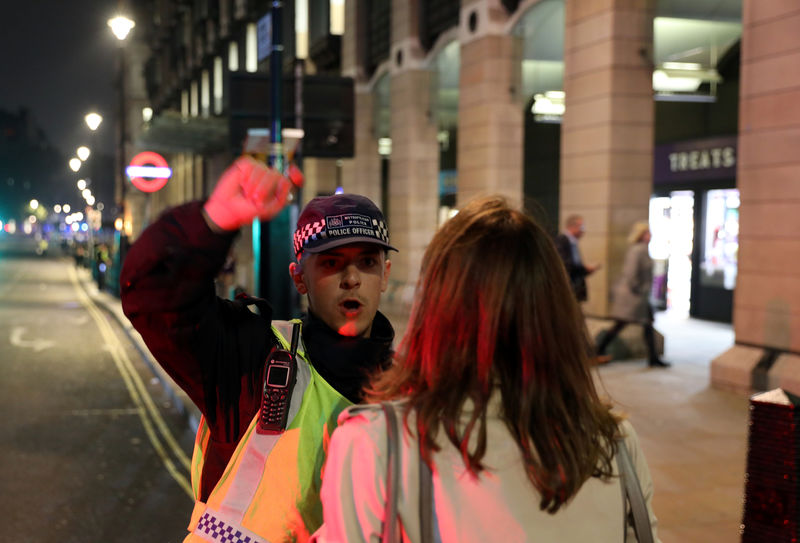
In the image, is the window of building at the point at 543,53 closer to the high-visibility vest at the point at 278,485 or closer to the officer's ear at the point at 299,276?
the officer's ear at the point at 299,276

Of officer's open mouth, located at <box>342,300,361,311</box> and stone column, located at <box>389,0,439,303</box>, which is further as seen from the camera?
stone column, located at <box>389,0,439,303</box>

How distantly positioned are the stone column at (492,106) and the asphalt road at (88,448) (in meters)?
7.03

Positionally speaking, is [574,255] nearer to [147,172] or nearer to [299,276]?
[147,172]

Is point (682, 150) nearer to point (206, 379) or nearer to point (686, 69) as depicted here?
point (686, 69)

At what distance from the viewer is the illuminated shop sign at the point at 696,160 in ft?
51.6

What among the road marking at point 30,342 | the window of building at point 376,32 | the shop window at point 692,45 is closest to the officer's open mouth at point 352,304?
the shop window at point 692,45

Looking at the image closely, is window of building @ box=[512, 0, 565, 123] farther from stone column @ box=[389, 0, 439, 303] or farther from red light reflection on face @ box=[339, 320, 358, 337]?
red light reflection on face @ box=[339, 320, 358, 337]

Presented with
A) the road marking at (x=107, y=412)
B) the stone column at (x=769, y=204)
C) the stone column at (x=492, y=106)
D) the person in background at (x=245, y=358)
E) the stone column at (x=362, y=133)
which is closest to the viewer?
the person in background at (x=245, y=358)

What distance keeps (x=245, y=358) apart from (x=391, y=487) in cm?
61

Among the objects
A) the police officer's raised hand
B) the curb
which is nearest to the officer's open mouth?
the police officer's raised hand

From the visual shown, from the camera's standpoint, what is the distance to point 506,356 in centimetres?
160

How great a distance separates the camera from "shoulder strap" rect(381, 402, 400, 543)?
4.78ft

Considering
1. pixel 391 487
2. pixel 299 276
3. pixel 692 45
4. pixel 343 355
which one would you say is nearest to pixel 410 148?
pixel 692 45

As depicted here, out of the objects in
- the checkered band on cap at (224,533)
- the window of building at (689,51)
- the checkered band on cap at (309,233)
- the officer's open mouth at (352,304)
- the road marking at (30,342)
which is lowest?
the road marking at (30,342)
